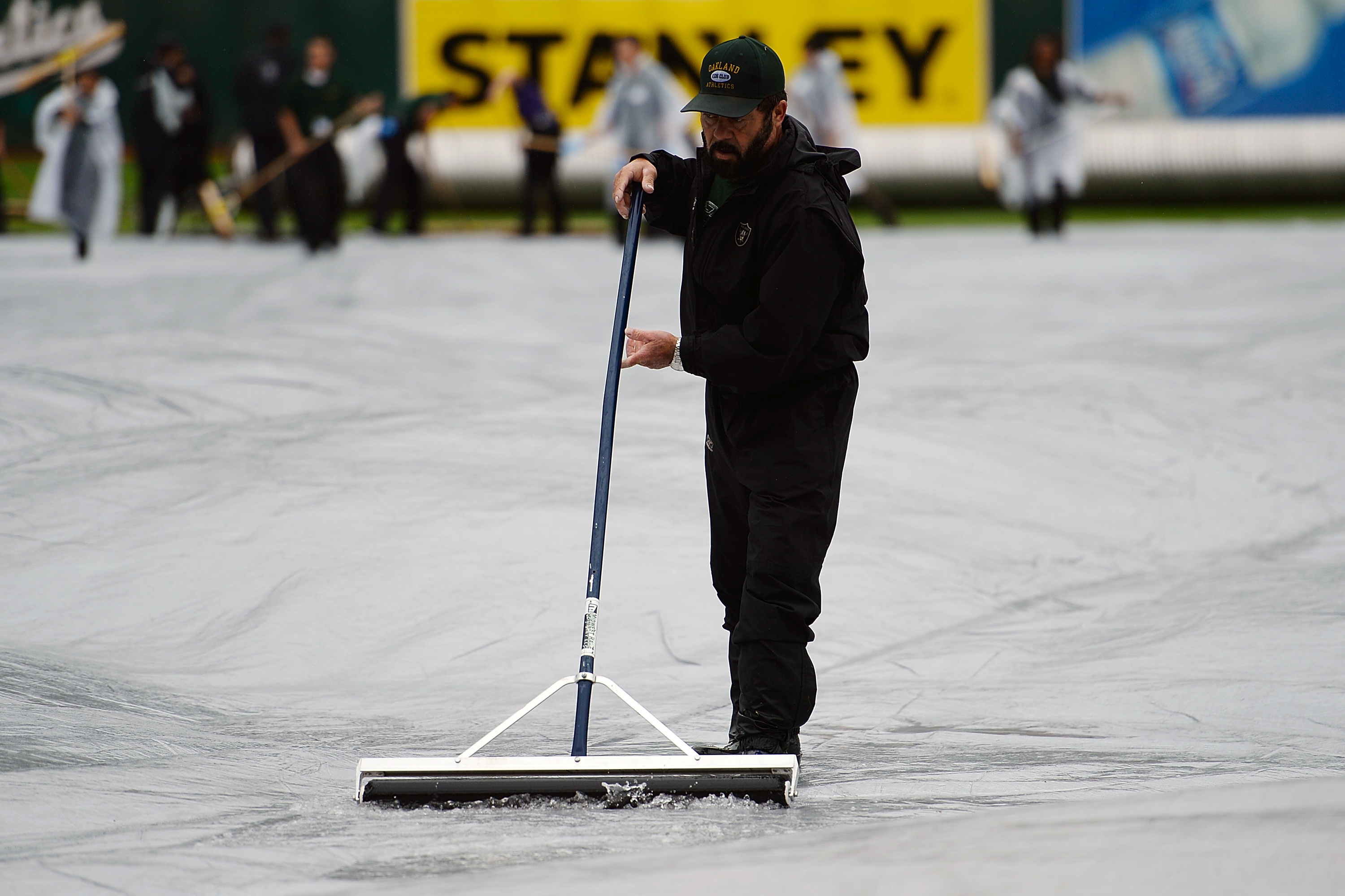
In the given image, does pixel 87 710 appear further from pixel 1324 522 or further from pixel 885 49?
pixel 885 49

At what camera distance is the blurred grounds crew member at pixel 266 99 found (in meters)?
13.0

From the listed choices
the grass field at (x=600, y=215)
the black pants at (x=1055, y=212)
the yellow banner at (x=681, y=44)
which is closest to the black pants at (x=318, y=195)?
the grass field at (x=600, y=215)

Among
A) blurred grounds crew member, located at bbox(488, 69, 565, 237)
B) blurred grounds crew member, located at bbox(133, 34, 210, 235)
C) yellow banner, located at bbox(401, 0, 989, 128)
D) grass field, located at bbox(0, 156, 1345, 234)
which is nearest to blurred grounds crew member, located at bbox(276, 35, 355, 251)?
blurred grounds crew member, located at bbox(133, 34, 210, 235)

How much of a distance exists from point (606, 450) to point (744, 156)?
2.06 feet

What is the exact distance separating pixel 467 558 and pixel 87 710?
118 cm

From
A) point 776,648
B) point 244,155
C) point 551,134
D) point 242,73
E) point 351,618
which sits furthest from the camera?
point 244,155

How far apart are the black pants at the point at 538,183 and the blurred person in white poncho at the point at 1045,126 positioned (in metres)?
4.49

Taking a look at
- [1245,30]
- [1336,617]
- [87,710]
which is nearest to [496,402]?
[87,710]

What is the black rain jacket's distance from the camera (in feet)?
8.80

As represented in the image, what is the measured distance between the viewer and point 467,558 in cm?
411

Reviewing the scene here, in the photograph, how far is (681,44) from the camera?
56.8ft

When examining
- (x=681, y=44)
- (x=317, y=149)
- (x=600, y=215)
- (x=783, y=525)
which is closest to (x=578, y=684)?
(x=783, y=525)

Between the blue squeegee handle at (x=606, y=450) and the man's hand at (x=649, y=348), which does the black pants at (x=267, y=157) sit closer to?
the blue squeegee handle at (x=606, y=450)

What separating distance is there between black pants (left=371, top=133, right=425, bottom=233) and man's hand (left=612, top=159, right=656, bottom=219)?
12.0m
